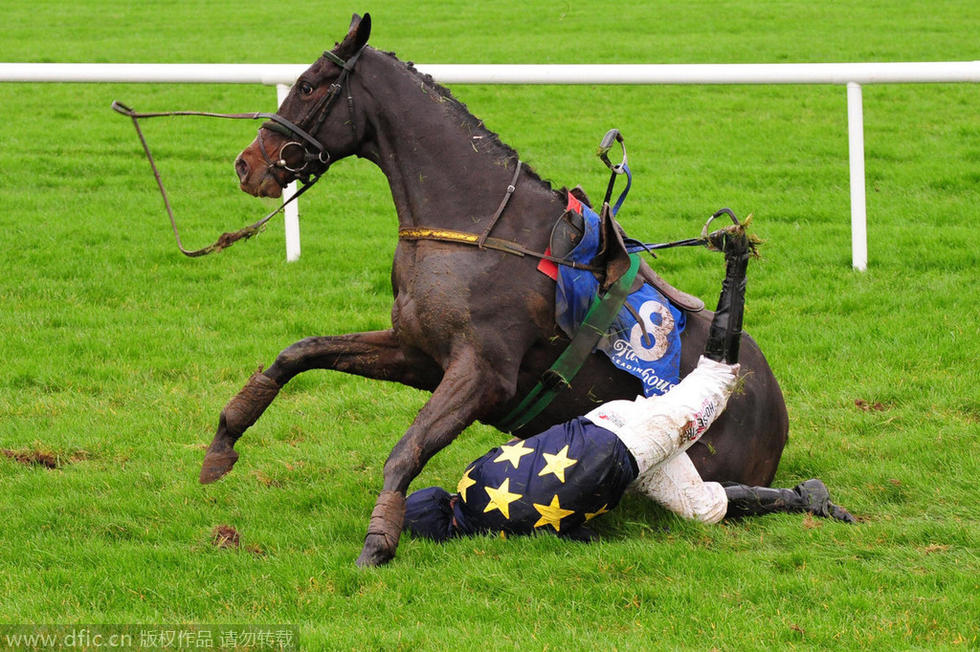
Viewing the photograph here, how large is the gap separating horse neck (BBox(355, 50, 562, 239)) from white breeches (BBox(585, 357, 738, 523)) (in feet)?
2.90

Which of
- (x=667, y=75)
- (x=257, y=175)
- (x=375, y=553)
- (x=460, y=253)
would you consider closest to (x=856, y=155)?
(x=667, y=75)

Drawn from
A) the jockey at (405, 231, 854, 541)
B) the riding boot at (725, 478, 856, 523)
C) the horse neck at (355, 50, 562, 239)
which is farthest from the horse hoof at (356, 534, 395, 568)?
the riding boot at (725, 478, 856, 523)

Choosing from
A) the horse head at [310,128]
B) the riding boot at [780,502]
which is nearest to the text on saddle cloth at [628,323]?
the riding boot at [780,502]

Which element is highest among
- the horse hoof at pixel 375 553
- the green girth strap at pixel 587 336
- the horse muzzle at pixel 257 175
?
the horse muzzle at pixel 257 175

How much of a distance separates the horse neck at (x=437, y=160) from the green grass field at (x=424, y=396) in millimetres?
1394

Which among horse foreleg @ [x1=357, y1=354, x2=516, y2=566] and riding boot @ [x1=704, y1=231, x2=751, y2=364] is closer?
horse foreleg @ [x1=357, y1=354, x2=516, y2=566]

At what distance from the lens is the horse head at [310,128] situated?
533 centimetres

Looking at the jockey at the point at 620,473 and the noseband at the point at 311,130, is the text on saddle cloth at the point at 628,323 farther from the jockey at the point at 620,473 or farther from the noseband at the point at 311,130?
the noseband at the point at 311,130

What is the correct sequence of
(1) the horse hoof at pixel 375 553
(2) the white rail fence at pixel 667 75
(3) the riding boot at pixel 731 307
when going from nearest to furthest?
(1) the horse hoof at pixel 375 553
(3) the riding boot at pixel 731 307
(2) the white rail fence at pixel 667 75

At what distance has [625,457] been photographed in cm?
491

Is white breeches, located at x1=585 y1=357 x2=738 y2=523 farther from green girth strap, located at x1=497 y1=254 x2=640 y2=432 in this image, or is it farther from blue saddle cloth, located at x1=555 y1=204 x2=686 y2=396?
green girth strap, located at x1=497 y1=254 x2=640 y2=432

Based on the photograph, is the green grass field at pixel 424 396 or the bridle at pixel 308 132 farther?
the bridle at pixel 308 132

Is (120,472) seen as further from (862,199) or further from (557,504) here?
(862,199)

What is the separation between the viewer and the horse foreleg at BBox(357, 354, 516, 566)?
4.87 m
